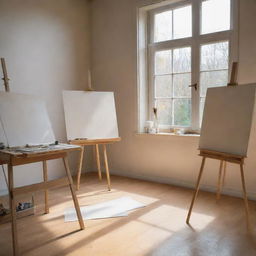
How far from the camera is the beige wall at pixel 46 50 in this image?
336 centimetres

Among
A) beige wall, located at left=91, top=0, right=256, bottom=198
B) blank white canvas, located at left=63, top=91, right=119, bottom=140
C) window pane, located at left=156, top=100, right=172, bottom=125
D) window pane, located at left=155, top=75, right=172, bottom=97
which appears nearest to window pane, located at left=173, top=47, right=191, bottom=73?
window pane, located at left=155, top=75, right=172, bottom=97

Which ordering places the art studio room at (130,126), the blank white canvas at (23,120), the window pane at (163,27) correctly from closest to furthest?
the art studio room at (130,126)
the blank white canvas at (23,120)
the window pane at (163,27)

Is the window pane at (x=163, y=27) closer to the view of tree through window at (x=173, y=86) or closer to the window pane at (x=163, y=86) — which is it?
the view of tree through window at (x=173, y=86)

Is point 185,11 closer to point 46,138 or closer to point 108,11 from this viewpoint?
point 108,11

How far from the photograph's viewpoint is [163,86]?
3.80m

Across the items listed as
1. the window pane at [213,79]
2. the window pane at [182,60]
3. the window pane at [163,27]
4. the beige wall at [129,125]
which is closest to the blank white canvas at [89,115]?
the beige wall at [129,125]

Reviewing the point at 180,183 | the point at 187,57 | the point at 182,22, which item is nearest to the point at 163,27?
the point at 182,22

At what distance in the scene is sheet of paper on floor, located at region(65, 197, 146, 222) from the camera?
262cm

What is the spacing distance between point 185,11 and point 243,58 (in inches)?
42.0

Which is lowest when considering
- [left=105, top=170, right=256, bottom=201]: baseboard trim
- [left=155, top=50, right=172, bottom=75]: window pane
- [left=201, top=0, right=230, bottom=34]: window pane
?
→ [left=105, top=170, right=256, bottom=201]: baseboard trim

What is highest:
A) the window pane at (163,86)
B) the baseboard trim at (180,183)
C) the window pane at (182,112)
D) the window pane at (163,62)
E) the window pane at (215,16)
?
the window pane at (215,16)

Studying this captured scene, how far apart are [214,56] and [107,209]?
220 cm

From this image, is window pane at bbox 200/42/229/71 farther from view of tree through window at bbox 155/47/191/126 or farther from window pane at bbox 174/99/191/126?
window pane at bbox 174/99/191/126

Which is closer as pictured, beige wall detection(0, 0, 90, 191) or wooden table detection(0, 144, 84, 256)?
wooden table detection(0, 144, 84, 256)
